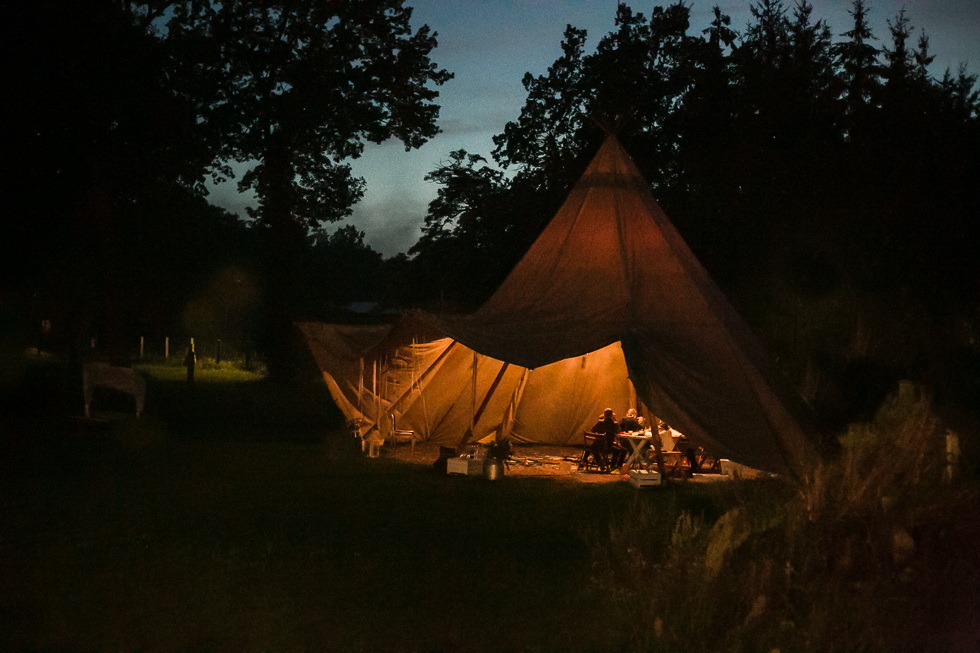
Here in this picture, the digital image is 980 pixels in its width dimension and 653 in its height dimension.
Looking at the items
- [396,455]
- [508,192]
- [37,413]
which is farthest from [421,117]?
[396,455]

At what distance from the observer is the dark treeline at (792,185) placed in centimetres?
992

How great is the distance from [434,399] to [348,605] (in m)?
9.76

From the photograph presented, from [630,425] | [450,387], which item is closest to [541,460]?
[630,425]

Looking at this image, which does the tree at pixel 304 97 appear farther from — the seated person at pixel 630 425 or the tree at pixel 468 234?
the seated person at pixel 630 425

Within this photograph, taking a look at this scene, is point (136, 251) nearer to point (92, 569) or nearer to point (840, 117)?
point (840, 117)

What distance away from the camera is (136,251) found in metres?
31.7

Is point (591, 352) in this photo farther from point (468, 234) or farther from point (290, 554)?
point (468, 234)

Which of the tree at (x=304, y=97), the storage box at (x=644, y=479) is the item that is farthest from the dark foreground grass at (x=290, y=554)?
the tree at (x=304, y=97)

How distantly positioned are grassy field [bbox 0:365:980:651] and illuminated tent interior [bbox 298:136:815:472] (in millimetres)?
1504

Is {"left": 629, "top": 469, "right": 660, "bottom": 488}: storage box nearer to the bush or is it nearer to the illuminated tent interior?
the illuminated tent interior

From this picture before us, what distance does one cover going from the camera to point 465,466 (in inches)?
480

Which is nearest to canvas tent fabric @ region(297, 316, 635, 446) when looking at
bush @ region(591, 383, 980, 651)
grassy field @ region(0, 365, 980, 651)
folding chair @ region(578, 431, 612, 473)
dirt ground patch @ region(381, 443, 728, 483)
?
dirt ground patch @ region(381, 443, 728, 483)

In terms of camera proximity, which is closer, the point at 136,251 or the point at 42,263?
the point at 42,263

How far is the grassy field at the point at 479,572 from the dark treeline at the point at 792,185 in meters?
2.35
